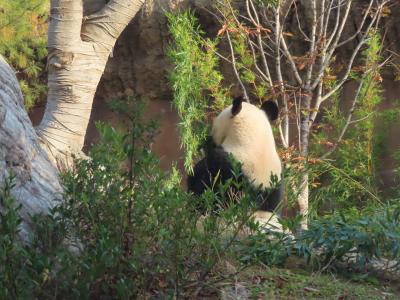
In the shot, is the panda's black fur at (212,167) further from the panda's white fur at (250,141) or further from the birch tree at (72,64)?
the birch tree at (72,64)

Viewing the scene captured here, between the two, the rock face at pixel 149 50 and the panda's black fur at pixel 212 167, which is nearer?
the panda's black fur at pixel 212 167

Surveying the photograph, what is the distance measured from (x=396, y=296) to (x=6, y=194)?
2.04 m

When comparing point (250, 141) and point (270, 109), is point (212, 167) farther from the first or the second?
point (270, 109)

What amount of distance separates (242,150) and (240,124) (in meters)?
0.27

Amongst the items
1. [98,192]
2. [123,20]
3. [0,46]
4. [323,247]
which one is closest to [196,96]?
[123,20]

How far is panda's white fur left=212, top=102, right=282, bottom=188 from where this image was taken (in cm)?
638

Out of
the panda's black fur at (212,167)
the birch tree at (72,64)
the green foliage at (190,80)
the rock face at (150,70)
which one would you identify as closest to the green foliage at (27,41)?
the rock face at (150,70)

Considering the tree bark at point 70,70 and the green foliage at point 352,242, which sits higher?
the tree bark at point 70,70

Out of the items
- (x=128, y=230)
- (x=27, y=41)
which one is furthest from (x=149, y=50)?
(x=128, y=230)

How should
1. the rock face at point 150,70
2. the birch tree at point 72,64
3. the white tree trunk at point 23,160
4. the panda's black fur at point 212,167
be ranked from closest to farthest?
the white tree trunk at point 23,160 < the panda's black fur at point 212,167 < the birch tree at point 72,64 < the rock face at point 150,70

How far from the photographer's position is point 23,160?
12.1ft

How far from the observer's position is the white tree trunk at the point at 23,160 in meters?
3.55

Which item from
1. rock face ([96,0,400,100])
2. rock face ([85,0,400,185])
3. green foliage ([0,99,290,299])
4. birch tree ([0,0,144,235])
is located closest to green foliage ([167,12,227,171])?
birch tree ([0,0,144,235])

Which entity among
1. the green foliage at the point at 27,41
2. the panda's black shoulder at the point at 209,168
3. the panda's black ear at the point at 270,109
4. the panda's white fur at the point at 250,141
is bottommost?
the panda's black shoulder at the point at 209,168
